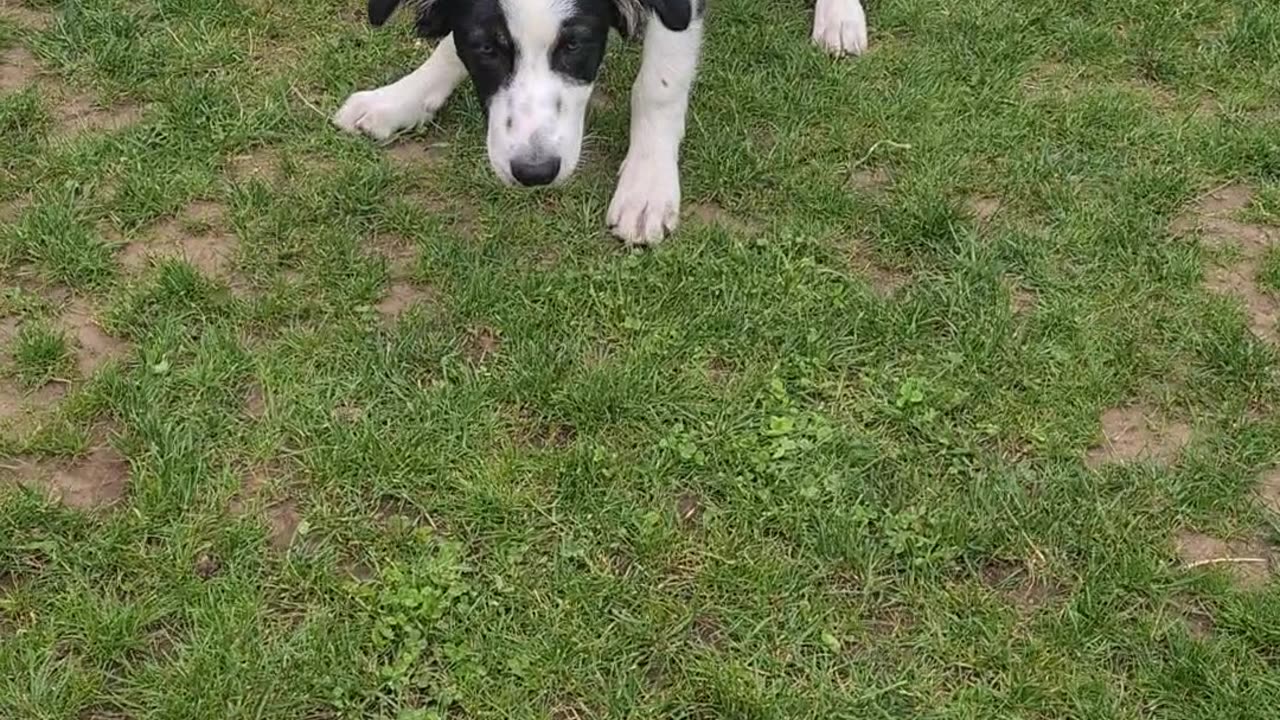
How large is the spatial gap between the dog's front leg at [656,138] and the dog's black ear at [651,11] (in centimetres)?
6

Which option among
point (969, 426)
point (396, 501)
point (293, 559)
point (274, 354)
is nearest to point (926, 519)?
point (969, 426)

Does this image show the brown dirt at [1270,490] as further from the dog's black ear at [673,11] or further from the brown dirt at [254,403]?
the brown dirt at [254,403]

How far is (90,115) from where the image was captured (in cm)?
400

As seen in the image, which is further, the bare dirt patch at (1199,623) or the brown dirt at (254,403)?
the brown dirt at (254,403)

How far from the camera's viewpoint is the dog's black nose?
3307mm

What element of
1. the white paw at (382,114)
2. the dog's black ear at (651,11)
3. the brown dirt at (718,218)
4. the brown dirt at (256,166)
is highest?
the dog's black ear at (651,11)

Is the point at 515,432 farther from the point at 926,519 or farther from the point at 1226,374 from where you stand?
the point at 1226,374

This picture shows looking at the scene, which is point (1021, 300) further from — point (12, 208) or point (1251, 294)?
point (12, 208)

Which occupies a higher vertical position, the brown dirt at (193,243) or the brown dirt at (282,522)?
the brown dirt at (282,522)

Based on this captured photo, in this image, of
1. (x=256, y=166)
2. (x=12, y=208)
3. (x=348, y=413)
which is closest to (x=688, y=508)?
(x=348, y=413)

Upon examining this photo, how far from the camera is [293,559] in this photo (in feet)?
9.11

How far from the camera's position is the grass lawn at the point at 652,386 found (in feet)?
8.64

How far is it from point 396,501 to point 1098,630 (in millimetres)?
1534

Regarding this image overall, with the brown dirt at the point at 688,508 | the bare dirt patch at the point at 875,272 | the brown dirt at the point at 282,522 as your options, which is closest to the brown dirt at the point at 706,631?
the brown dirt at the point at 688,508
